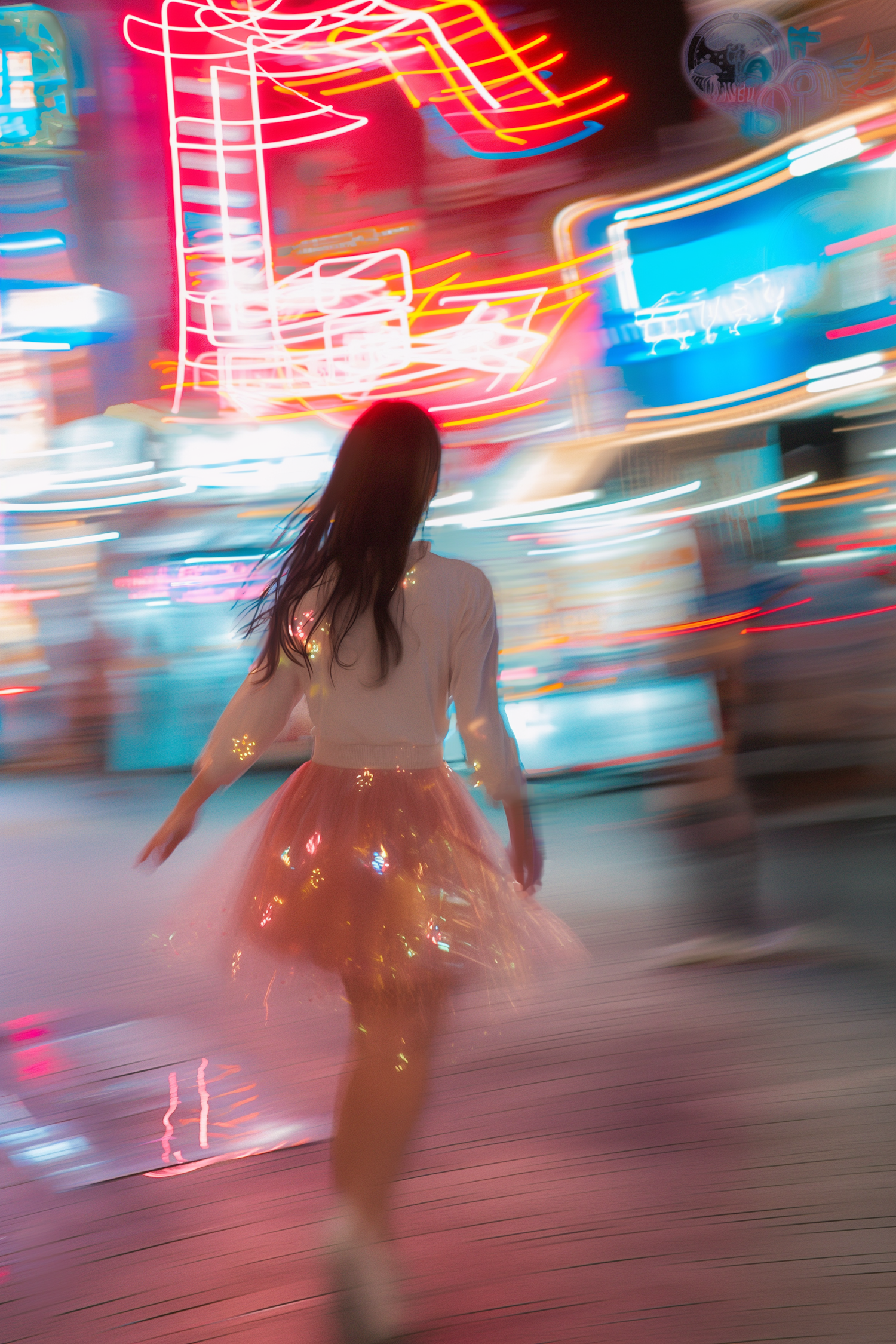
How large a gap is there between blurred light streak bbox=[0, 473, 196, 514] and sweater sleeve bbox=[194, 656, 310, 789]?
671cm

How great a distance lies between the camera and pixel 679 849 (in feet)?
14.9

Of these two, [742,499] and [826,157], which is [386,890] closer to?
[742,499]

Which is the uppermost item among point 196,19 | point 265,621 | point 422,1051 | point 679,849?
point 196,19

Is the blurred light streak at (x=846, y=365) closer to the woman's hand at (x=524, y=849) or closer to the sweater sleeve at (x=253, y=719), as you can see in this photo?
the woman's hand at (x=524, y=849)

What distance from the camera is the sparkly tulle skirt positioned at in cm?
142

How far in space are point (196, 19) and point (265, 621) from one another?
6.23m

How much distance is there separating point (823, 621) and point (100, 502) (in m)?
5.99

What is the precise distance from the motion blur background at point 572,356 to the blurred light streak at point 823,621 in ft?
0.12

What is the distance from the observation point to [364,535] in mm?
1450

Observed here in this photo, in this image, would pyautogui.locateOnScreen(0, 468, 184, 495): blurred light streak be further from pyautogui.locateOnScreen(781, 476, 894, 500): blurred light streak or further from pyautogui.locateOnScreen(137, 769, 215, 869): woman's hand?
pyautogui.locateOnScreen(137, 769, 215, 869): woman's hand

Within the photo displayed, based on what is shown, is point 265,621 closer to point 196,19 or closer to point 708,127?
point 196,19

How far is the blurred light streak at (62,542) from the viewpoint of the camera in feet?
26.7

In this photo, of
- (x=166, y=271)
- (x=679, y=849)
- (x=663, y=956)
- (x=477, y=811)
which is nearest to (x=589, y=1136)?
(x=477, y=811)

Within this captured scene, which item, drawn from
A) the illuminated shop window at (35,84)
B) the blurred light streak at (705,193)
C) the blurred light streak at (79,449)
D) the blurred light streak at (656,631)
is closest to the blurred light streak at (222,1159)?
the blurred light streak at (656,631)
